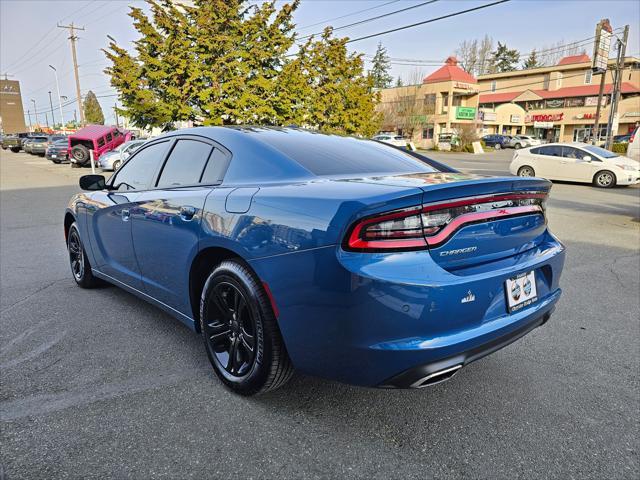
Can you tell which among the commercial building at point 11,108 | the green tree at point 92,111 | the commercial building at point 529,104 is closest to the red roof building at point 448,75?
the commercial building at point 529,104

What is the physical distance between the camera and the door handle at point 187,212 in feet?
9.11

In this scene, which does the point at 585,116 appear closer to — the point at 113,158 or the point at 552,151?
the point at 552,151

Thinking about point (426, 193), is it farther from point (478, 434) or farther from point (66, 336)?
point (66, 336)

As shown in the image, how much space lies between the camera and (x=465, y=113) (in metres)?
53.2

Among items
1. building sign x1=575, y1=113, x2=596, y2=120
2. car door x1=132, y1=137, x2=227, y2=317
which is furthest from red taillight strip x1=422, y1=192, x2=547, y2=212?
building sign x1=575, y1=113, x2=596, y2=120

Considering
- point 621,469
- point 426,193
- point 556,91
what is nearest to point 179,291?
point 426,193

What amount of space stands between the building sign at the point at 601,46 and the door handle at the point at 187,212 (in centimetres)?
2539

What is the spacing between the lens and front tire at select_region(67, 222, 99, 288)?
178 inches

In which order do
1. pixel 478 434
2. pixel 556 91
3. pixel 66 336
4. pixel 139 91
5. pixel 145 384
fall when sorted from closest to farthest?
pixel 478 434 → pixel 145 384 → pixel 66 336 → pixel 139 91 → pixel 556 91

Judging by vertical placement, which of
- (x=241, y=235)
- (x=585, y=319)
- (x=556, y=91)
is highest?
(x=556, y=91)

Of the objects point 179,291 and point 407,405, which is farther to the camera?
point 179,291

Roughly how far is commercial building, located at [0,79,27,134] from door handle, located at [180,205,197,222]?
426 feet

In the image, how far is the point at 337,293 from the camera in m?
1.96

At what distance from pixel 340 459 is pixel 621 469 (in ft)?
4.21
